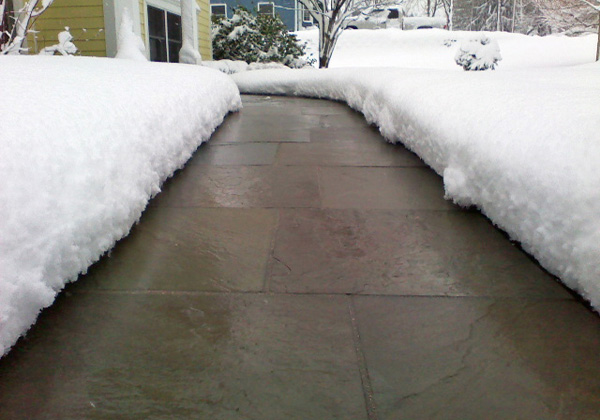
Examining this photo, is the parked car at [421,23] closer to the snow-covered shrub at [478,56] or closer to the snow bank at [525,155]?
the snow-covered shrub at [478,56]

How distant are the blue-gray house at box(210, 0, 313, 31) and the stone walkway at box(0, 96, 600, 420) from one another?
15106 millimetres

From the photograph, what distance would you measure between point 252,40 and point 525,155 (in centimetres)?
1167

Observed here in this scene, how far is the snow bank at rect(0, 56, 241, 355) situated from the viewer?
52.7 inches

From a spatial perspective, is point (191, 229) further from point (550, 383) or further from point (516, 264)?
point (550, 383)

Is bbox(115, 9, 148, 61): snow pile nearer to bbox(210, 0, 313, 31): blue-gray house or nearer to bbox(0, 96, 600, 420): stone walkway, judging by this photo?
bbox(0, 96, 600, 420): stone walkway

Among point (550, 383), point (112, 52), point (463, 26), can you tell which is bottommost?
point (550, 383)

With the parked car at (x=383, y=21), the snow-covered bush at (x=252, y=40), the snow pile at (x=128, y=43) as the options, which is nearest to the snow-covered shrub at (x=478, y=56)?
the snow-covered bush at (x=252, y=40)

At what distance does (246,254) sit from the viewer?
1.95 meters

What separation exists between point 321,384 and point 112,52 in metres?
7.01

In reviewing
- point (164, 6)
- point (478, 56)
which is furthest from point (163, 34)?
point (478, 56)

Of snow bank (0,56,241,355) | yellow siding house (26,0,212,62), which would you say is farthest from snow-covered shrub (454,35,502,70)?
snow bank (0,56,241,355)

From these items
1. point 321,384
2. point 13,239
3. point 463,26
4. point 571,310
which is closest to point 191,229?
point 13,239

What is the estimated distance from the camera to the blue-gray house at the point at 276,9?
20.2 metres

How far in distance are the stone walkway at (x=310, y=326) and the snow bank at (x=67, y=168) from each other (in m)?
0.12
